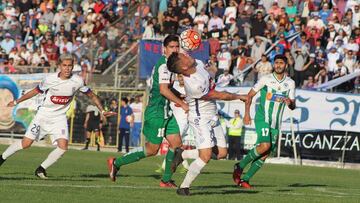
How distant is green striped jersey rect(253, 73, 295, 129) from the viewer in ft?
62.0

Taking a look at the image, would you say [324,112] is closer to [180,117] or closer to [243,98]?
[180,117]

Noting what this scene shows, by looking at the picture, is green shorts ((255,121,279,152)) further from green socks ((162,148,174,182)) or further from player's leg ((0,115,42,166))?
player's leg ((0,115,42,166))

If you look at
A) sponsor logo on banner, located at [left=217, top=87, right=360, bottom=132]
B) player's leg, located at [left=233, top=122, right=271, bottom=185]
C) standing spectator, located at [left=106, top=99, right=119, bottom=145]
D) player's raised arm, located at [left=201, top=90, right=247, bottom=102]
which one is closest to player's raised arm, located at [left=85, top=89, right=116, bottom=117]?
player's leg, located at [left=233, top=122, right=271, bottom=185]

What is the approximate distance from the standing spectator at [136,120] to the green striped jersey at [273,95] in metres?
17.1

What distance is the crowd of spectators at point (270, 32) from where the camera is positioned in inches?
1337

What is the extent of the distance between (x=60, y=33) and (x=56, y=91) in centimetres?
2362

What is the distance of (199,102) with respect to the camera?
1599 centimetres

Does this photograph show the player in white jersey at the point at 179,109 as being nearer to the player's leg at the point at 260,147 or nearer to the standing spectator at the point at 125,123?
the player's leg at the point at 260,147

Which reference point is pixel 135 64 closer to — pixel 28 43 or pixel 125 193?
pixel 28 43

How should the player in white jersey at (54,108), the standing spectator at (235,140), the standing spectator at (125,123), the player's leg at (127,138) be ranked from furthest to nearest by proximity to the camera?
the standing spectator at (125,123)
the player's leg at (127,138)
the standing spectator at (235,140)
the player in white jersey at (54,108)

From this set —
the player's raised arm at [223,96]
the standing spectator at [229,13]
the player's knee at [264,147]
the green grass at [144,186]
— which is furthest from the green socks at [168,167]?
the standing spectator at [229,13]

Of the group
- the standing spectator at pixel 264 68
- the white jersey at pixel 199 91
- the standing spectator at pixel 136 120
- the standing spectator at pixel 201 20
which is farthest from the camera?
the standing spectator at pixel 201 20

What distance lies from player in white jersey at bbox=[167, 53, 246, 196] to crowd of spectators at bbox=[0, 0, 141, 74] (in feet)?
73.9

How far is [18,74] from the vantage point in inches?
1518
